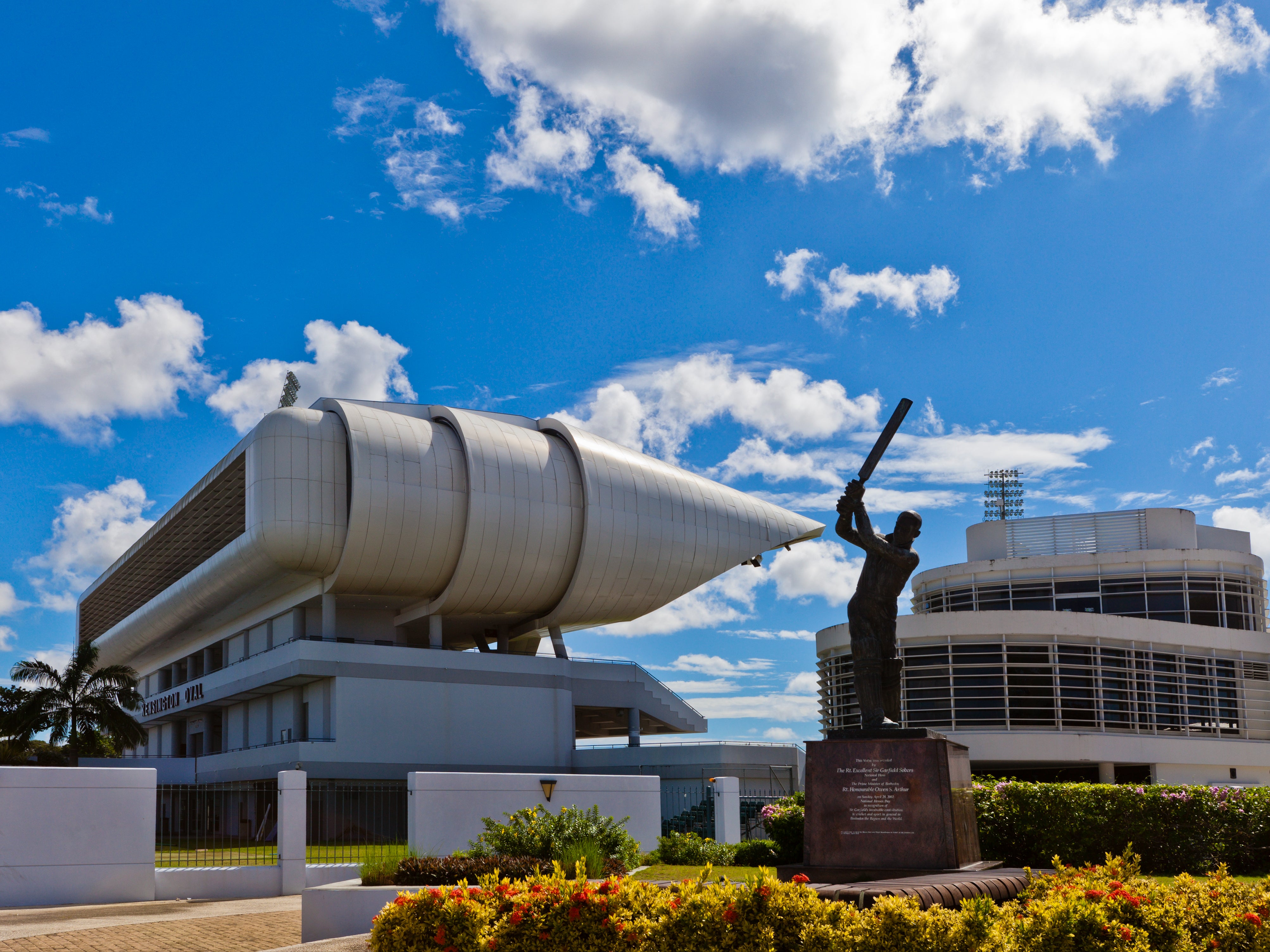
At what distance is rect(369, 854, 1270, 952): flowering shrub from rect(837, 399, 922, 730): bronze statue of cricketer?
375 centimetres

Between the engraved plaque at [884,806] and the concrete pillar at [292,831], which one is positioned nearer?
the engraved plaque at [884,806]

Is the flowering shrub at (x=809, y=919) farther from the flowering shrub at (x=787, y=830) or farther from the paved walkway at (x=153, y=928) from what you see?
the flowering shrub at (x=787, y=830)

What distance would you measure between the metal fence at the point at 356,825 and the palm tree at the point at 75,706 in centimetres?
2133

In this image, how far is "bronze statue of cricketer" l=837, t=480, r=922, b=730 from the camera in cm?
1441

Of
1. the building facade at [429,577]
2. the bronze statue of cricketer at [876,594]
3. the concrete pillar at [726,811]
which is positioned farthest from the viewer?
the building facade at [429,577]

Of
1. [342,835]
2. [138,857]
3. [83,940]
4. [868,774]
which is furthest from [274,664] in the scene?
[868,774]

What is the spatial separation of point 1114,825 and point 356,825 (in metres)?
17.5

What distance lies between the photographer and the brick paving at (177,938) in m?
15.0

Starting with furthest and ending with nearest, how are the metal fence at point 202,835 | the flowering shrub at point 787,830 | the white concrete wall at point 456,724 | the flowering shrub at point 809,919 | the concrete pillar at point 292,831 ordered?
the white concrete wall at point 456,724 → the concrete pillar at point 292,831 → the metal fence at point 202,835 → the flowering shrub at point 787,830 → the flowering shrub at point 809,919

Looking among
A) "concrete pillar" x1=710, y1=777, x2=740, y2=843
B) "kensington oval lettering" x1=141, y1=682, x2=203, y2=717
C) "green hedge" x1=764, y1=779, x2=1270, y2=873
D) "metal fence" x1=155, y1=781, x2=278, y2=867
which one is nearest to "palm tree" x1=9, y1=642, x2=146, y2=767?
"kensington oval lettering" x1=141, y1=682, x2=203, y2=717

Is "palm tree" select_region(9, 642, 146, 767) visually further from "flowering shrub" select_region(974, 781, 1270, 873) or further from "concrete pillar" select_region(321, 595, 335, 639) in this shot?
"flowering shrub" select_region(974, 781, 1270, 873)

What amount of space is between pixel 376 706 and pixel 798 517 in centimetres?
2519

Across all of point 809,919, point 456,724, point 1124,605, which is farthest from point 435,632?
point 809,919

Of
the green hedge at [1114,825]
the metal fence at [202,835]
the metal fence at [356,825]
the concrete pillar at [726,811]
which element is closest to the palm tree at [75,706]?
the metal fence at [356,825]
